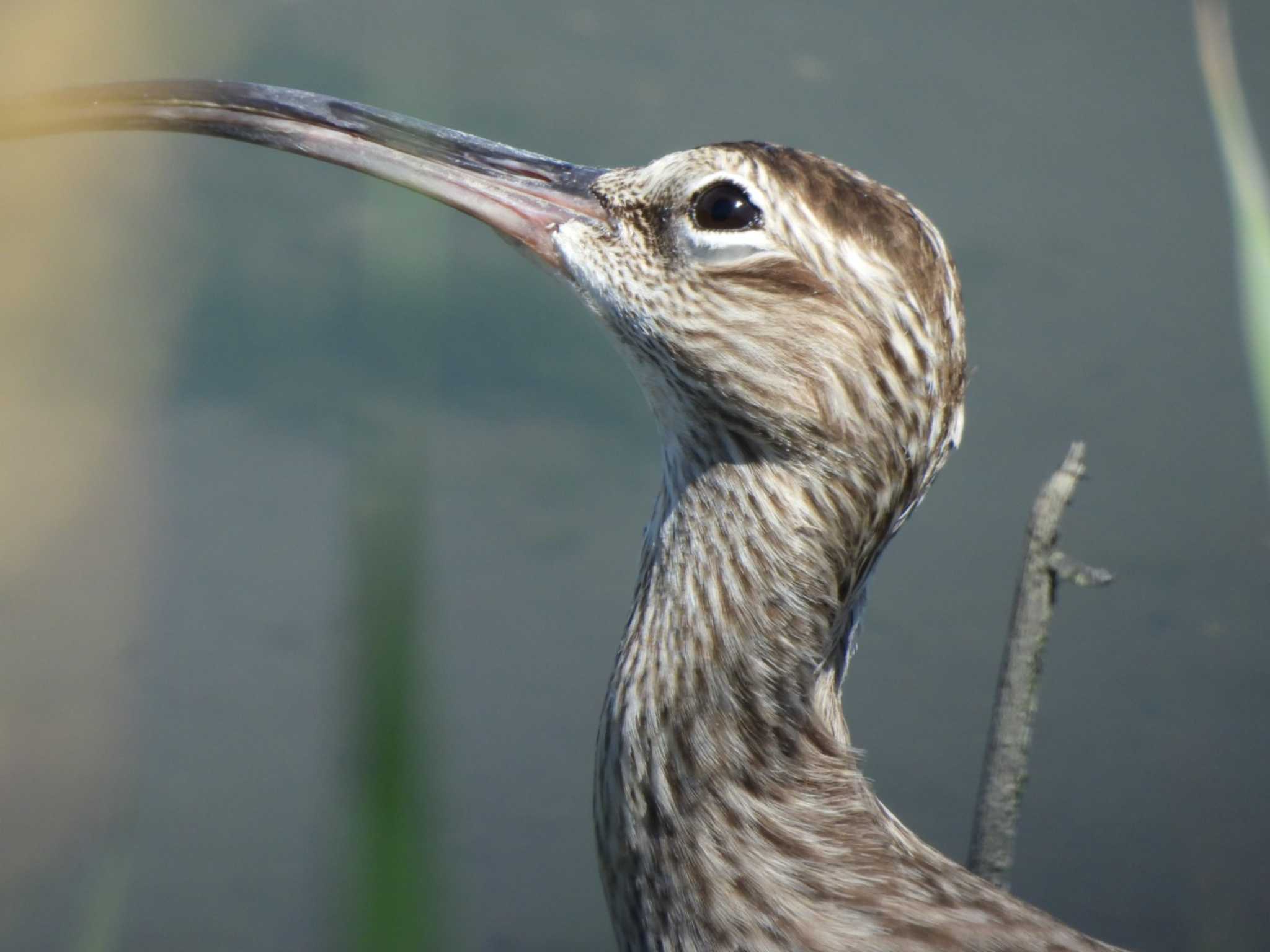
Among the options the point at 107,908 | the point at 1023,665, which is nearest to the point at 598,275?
the point at 1023,665

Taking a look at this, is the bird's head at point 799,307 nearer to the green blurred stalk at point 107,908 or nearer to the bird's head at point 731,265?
the bird's head at point 731,265

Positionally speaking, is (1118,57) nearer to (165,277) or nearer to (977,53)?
(977,53)

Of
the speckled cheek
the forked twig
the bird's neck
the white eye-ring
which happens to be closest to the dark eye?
the white eye-ring

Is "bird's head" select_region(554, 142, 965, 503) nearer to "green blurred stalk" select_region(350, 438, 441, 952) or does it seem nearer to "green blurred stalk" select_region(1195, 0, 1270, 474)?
"green blurred stalk" select_region(1195, 0, 1270, 474)

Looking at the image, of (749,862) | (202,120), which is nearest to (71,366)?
(202,120)

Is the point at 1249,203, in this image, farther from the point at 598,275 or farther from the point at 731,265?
the point at 598,275

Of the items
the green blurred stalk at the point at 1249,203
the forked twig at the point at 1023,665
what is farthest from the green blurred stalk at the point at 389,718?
the forked twig at the point at 1023,665

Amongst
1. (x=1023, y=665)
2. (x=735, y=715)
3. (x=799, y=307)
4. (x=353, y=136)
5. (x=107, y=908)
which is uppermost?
(x=353, y=136)
